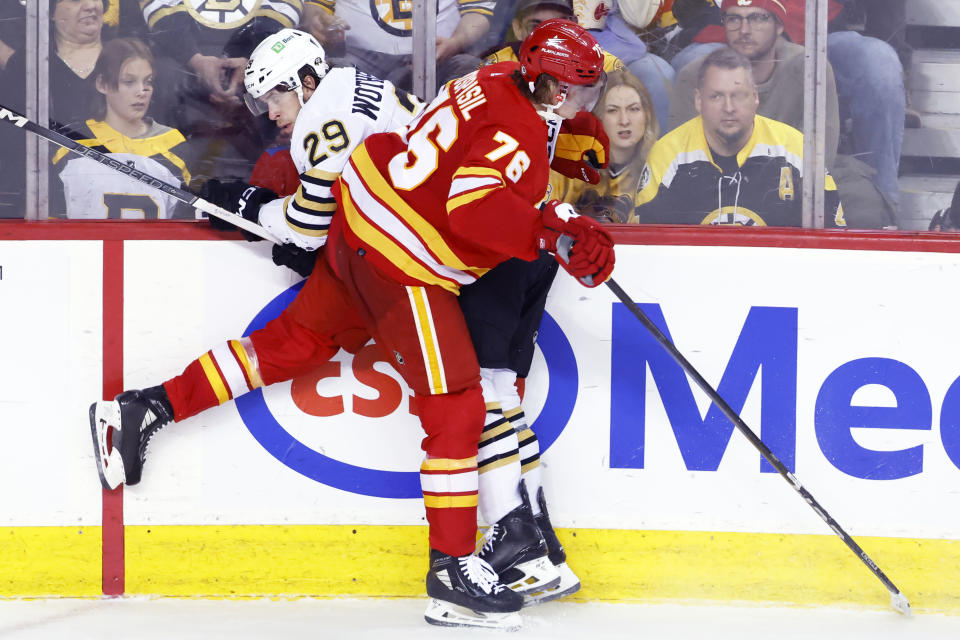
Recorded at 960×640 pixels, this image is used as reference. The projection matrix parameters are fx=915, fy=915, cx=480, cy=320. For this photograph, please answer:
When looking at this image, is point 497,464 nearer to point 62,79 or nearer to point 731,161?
point 731,161

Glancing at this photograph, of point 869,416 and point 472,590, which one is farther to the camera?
point 869,416

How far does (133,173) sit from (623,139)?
1.30m

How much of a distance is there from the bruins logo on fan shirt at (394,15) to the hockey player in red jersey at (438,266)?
1.48 ft

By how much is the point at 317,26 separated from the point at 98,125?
2.13 feet

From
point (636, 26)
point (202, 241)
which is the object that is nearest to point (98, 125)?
point (202, 241)

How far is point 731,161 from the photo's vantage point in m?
2.49

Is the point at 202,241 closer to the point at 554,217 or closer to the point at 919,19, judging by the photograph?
the point at 554,217

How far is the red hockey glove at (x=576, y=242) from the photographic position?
6.29ft

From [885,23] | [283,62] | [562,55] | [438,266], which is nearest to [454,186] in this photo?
[438,266]

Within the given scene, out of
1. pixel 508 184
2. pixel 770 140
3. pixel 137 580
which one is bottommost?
pixel 137 580

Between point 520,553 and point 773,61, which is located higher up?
point 773,61

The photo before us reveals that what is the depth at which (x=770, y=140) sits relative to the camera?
2479mm

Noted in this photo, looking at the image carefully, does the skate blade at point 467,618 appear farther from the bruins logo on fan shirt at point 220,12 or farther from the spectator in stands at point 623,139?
the bruins logo on fan shirt at point 220,12

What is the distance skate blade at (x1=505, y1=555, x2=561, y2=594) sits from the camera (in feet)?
7.45
